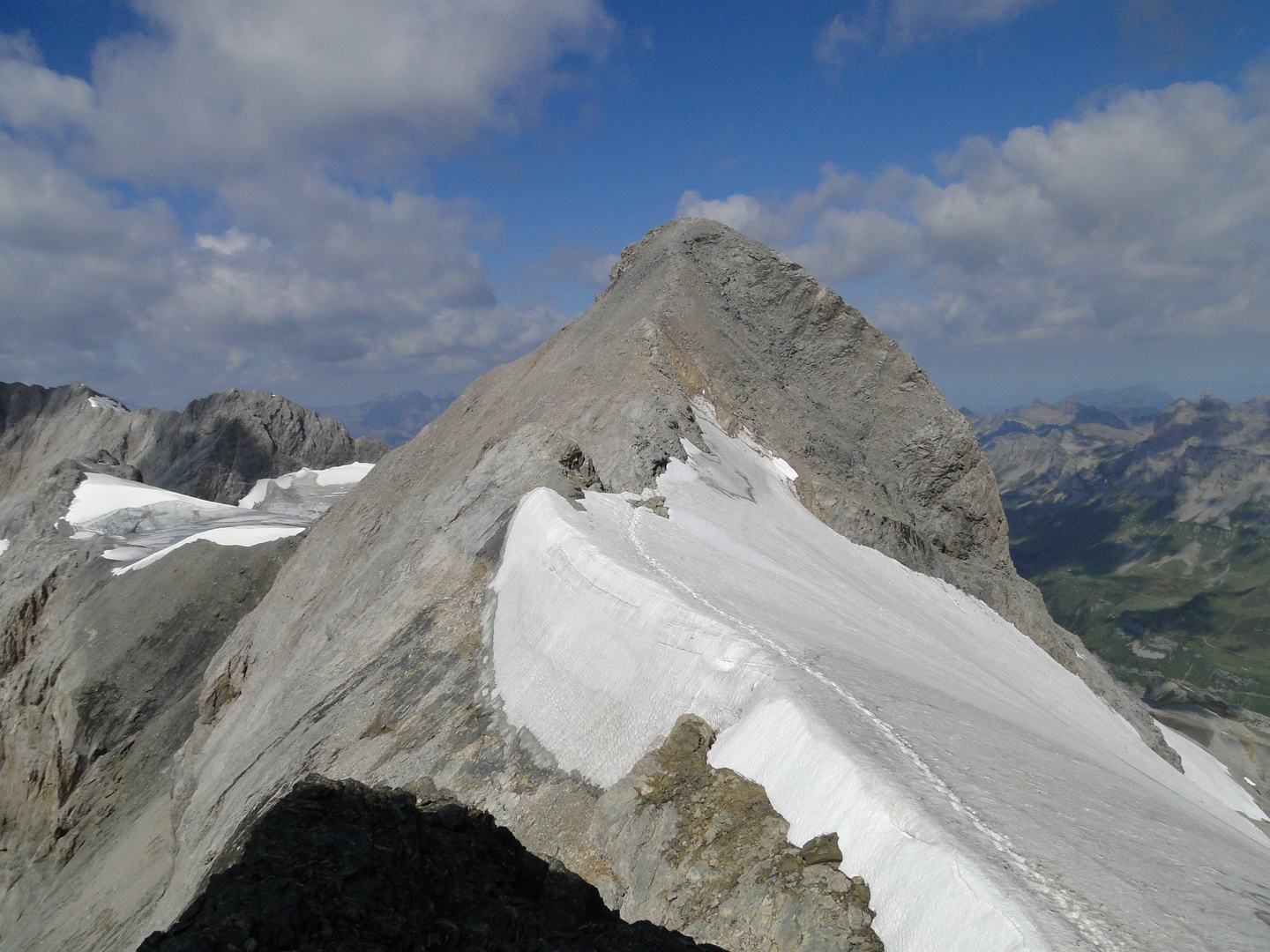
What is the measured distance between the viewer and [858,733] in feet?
26.0

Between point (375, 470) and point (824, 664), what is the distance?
31.7 m

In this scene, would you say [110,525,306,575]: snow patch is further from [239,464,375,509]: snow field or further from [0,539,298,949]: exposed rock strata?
[239,464,375,509]: snow field

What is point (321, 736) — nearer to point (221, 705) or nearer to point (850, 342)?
point (221, 705)

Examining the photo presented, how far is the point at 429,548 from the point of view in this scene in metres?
19.2

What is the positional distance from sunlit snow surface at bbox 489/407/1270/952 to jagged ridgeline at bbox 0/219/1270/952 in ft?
0.18

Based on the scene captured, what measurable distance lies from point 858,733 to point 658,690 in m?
2.92

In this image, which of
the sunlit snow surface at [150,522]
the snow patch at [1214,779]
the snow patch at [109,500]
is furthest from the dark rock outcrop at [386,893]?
the snow patch at [109,500]

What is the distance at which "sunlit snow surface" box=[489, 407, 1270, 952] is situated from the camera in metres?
5.79

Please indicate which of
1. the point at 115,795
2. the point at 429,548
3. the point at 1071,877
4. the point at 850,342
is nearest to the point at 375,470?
the point at 115,795

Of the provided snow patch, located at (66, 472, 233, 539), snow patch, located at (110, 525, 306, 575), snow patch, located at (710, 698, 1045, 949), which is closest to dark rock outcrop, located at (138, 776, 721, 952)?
snow patch, located at (710, 698, 1045, 949)

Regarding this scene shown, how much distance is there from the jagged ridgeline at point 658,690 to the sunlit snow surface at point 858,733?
0.06 meters

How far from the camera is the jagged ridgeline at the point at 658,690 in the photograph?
6.30 metres

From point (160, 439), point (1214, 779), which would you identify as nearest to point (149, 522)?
point (160, 439)

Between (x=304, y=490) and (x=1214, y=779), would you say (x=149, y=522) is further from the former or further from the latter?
(x=1214, y=779)
